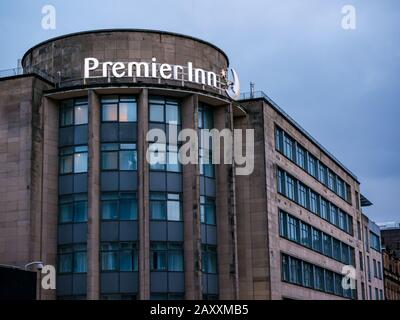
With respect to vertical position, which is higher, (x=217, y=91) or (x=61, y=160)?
(x=217, y=91)

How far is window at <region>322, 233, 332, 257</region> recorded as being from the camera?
8241cm

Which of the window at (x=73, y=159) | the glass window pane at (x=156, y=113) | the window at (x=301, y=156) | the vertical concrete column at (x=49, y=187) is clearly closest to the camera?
the vertical concrete column at (x=49, y=187)

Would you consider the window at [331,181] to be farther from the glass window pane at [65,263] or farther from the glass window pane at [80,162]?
the glass window pane at [65,263]

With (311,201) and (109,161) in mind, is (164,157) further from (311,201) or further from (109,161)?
(311,201)

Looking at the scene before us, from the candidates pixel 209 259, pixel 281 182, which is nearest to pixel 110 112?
pixel 209 259

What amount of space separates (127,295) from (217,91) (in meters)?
19.1

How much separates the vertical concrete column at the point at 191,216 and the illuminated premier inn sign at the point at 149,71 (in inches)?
99.4

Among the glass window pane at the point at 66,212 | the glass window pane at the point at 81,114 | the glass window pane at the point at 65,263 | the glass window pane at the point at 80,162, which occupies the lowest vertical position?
the glass window pane at the point at 65,263

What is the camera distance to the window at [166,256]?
55.4 metres

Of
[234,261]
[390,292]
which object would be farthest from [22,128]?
[390,292]

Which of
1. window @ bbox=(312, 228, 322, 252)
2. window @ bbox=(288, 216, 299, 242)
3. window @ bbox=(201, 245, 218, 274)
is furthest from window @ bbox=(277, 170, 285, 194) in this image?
window @ bbox=(201, 245, 218, 274)

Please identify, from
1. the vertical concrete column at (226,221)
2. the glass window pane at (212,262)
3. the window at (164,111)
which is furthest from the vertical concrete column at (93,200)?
the vertical concrete column at (226,221)

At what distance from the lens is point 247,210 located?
6378 centimetres
